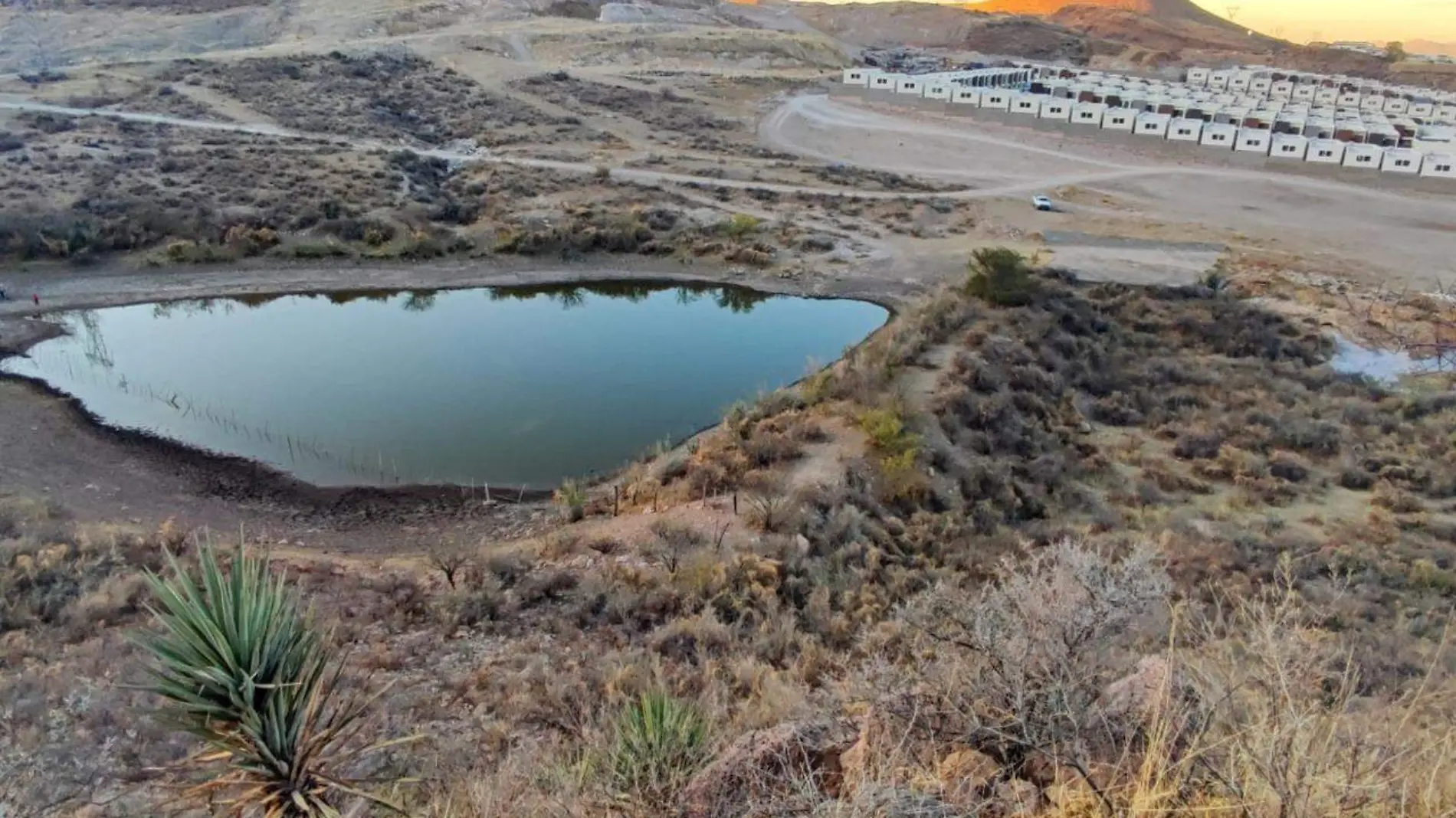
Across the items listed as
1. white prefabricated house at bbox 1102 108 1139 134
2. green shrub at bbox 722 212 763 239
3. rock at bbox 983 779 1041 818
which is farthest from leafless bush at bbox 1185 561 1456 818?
white prefabricated house at bbox 1102 108 1139 134

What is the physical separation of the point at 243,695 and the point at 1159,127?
59.5m

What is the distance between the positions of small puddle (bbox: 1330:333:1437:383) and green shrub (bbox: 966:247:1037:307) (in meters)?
7.90

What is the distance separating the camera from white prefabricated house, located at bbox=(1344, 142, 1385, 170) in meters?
45.2

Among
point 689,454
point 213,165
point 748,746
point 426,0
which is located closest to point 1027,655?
point 748,746

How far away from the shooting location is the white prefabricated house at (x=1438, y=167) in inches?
1698

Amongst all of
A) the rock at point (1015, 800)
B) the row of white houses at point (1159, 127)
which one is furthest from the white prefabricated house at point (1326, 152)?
the rock at point (1015, 800)

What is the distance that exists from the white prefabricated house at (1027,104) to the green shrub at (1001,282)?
126 ft

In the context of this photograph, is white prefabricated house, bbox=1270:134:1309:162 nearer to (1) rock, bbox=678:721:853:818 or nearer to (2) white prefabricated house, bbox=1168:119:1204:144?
(2) white prefabricated house, bbox=1168:119:1204:144

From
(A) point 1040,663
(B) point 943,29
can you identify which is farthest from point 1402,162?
(B) point 943,29

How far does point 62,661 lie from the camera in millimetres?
8938

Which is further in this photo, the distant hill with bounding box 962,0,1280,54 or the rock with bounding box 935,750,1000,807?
the distant hill with bounding box 962,0,1280,54

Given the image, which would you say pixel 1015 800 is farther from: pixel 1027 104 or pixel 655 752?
pixel 1027 104

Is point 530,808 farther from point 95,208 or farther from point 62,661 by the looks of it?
point 95,208

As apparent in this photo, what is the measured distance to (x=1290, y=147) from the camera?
4738 cm
